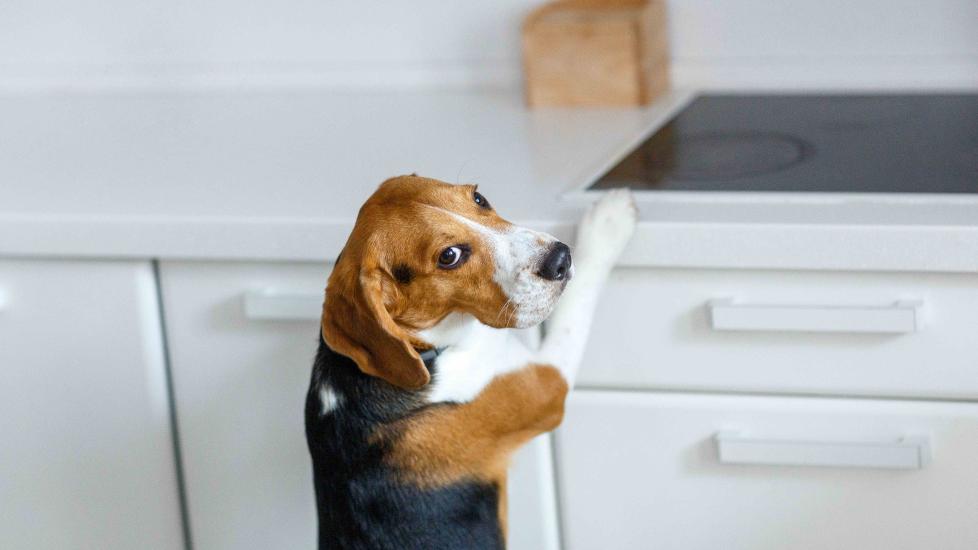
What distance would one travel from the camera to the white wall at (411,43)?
1.92m

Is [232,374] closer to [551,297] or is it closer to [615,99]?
[551,297]

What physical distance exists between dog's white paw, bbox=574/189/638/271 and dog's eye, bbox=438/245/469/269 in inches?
6.3

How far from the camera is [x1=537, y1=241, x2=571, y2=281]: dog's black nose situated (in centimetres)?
130

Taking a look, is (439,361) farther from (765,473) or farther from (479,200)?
(765,473)

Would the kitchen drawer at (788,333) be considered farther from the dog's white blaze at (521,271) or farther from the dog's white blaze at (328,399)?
the dog's white blaze at (328,399)

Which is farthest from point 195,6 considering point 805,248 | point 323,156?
point 805,248

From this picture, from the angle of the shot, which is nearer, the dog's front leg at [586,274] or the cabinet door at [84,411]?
the dog's front leg at [586,274]

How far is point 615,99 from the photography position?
6.36ft

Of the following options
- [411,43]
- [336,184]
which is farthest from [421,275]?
[411,43]

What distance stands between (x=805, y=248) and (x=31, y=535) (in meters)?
1.13

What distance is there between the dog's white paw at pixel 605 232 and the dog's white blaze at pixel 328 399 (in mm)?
304

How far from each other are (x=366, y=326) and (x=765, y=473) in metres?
0.52

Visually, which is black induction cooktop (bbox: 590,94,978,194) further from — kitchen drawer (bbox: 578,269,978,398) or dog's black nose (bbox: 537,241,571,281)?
dog's black nose (bbox: 537,241,571,281)

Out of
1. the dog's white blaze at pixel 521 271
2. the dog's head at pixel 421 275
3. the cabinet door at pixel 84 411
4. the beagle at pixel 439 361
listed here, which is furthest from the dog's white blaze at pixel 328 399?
the cabinet door at pixel 84 411
